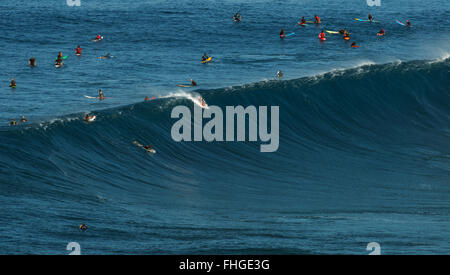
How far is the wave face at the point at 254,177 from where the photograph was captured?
30.2 meters

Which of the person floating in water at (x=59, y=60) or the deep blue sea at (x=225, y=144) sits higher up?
the person floating in water at (x=59, y=60)

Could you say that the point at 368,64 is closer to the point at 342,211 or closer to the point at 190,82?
the point at 190,82

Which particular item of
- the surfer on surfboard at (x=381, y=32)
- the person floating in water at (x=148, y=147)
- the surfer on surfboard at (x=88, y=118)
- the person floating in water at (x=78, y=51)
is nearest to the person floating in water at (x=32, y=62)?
the person floating in water at (x=78, y=51)

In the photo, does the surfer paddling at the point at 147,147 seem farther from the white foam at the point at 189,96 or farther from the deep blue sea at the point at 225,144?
the white foam at the point at 189,96

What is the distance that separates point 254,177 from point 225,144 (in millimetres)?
4525

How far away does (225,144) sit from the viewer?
4353 centimetres

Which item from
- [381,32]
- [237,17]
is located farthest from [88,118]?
[381,32]

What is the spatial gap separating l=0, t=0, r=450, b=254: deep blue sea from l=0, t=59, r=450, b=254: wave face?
0.34ft

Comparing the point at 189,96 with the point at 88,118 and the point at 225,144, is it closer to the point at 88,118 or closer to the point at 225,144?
the point at 225,144

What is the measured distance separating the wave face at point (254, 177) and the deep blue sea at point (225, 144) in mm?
104

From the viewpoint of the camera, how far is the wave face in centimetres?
3023

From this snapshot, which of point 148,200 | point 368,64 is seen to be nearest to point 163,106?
point 148,200

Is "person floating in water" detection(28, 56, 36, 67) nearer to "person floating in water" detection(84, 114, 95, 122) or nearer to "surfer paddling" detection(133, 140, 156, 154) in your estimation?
"person floating in water" detection(84, 114, 95, 122)

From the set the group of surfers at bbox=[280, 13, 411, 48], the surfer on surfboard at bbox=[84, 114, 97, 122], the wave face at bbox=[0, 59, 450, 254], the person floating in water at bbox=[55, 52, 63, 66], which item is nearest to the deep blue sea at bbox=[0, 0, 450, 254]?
the wave face at bbox=[0, 59, 450, 254]
